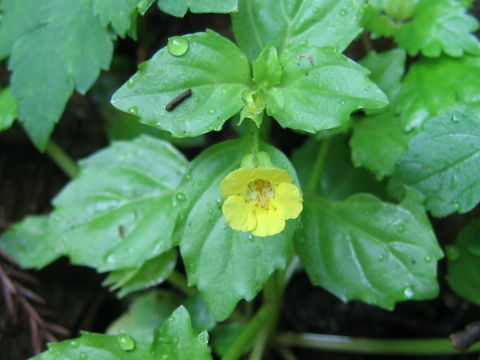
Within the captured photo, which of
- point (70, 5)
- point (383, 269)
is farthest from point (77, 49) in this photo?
point (383, 269)

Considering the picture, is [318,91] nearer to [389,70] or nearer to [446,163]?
[446,163]

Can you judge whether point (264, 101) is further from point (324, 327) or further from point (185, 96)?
point (324, 327)

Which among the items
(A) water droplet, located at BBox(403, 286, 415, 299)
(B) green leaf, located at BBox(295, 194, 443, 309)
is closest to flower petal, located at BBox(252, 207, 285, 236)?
(B) green leaf, located at BBox(295, 194, 443, 309)

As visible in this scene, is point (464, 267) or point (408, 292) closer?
point (408, 292)

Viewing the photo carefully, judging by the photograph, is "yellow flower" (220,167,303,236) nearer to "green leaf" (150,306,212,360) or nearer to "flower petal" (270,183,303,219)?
"flower petal" (270,183,303,219)

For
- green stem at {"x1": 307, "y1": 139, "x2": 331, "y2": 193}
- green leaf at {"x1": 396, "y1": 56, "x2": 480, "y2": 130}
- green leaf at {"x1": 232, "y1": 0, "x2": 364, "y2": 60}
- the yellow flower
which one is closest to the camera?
the yellow flower

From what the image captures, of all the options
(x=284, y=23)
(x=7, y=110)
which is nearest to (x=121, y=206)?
(x=7, y=110)
